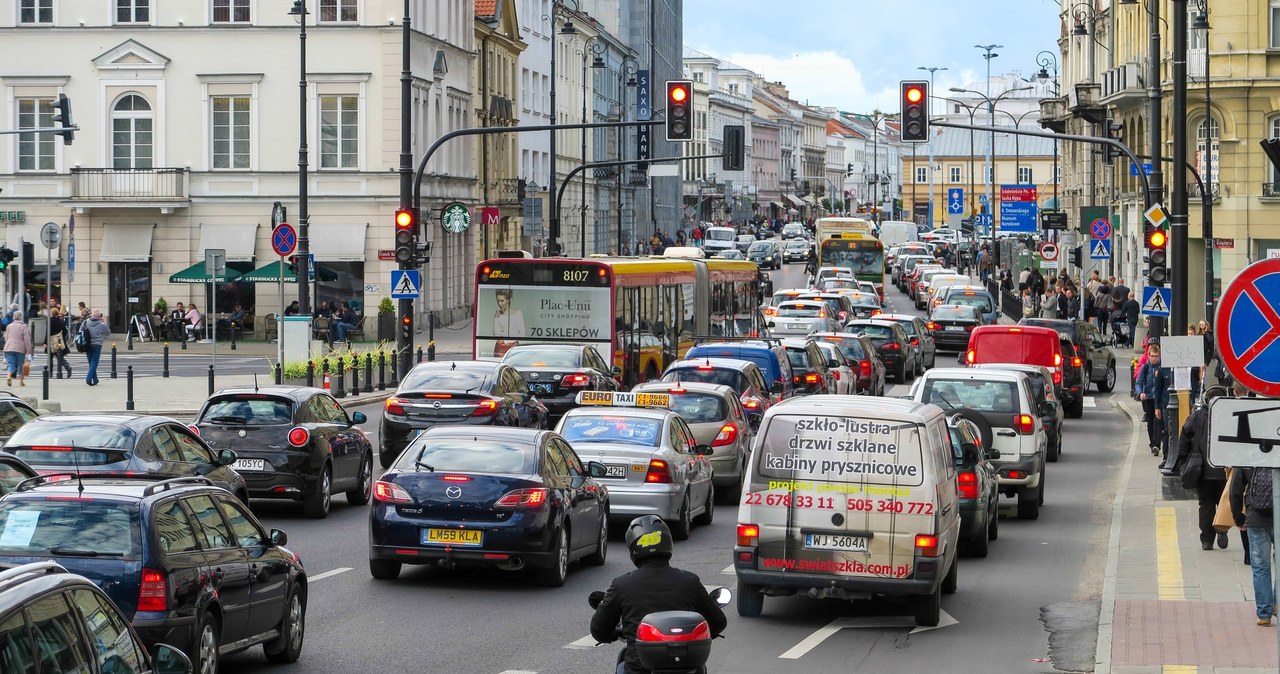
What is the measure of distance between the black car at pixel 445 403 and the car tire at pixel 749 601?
9.60m

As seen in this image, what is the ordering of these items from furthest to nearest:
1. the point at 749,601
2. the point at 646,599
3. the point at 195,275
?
the point at 195,275, the point at 749,601, the point at 646,599

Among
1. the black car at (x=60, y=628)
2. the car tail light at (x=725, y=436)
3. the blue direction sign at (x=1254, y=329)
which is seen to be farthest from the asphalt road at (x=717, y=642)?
the black car at (x=60, y=628)

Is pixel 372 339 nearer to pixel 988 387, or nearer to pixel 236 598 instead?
pixel 988 387

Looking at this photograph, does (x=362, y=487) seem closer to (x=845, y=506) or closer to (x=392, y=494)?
(x=392, y=494)

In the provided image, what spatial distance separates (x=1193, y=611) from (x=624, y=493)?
6.07 metres

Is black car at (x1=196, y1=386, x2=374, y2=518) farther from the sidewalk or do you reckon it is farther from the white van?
the sidewalk

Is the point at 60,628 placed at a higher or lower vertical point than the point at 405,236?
lower

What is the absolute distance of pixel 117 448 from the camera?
16.8 metres

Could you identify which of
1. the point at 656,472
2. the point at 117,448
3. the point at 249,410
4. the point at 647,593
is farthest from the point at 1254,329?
the point at 249,410

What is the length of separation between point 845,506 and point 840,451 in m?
0.41

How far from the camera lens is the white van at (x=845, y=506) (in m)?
14.0

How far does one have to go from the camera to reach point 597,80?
343ft

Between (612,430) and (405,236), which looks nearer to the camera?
(612,430)

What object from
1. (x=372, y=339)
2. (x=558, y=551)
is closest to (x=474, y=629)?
(x=558, y=551)
